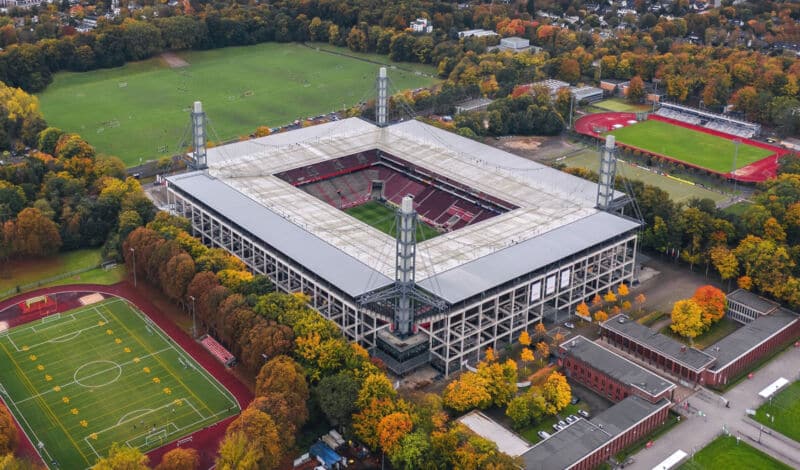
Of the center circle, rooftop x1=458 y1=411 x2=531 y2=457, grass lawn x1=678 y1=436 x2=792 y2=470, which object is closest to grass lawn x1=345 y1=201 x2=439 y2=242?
rooftop x1=458 y1=411 x2=531 y2=457

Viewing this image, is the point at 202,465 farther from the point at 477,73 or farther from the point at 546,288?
the point at 477,73

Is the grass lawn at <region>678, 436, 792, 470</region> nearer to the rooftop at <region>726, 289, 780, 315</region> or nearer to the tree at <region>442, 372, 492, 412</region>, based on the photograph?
the tree at <region>442, 372, 492, 412</region>

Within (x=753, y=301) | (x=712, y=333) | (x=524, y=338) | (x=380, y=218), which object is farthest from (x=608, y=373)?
(x=380, y=218)

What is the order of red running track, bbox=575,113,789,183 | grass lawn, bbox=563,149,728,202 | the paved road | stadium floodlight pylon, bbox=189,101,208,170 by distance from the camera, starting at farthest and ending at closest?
red running track, bbox=575,113,789,183, grass lawn, bbox=563,149,728,202, stadium floodlight pylon, bbox=189,101,208,170, the paved road

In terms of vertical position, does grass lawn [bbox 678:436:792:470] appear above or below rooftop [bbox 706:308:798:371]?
below

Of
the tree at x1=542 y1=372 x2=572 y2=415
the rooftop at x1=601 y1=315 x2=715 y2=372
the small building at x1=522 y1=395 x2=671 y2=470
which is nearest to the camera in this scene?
the small building at x1=522 y1=395 x2=671 y2=470

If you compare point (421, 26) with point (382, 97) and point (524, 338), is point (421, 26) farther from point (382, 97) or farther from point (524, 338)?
point (524, 338)
